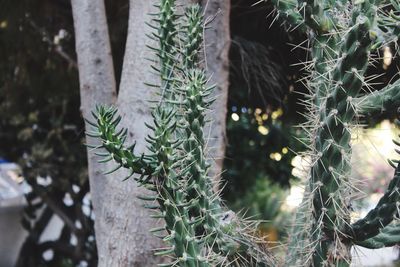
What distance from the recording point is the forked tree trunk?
2.33 metres

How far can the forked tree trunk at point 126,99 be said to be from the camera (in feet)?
7.64

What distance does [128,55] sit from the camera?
8.23 ft

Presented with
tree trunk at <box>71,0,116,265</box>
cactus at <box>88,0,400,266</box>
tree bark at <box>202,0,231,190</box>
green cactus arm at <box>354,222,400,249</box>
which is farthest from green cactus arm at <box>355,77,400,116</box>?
tree trunk at <box>71,0,116,265</box>

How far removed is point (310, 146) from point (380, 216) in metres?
0.30

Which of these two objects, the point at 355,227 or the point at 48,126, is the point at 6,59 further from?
the point at 355,227

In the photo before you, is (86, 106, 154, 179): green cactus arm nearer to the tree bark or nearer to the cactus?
the cactus

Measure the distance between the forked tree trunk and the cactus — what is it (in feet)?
1.42

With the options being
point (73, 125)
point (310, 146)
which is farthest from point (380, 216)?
point (73, 125)

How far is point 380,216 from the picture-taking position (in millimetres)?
1850

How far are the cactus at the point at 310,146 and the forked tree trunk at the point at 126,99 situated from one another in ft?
1.42

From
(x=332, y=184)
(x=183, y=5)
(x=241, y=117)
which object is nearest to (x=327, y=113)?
(x=332, y=184)

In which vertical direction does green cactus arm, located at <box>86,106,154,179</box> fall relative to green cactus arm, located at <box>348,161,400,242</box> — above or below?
above

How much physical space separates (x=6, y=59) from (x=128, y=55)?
7.15ft

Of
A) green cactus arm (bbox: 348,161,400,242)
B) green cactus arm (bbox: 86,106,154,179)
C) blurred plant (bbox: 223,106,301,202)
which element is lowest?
blurred plant (bbox: 223,106,301,202)
